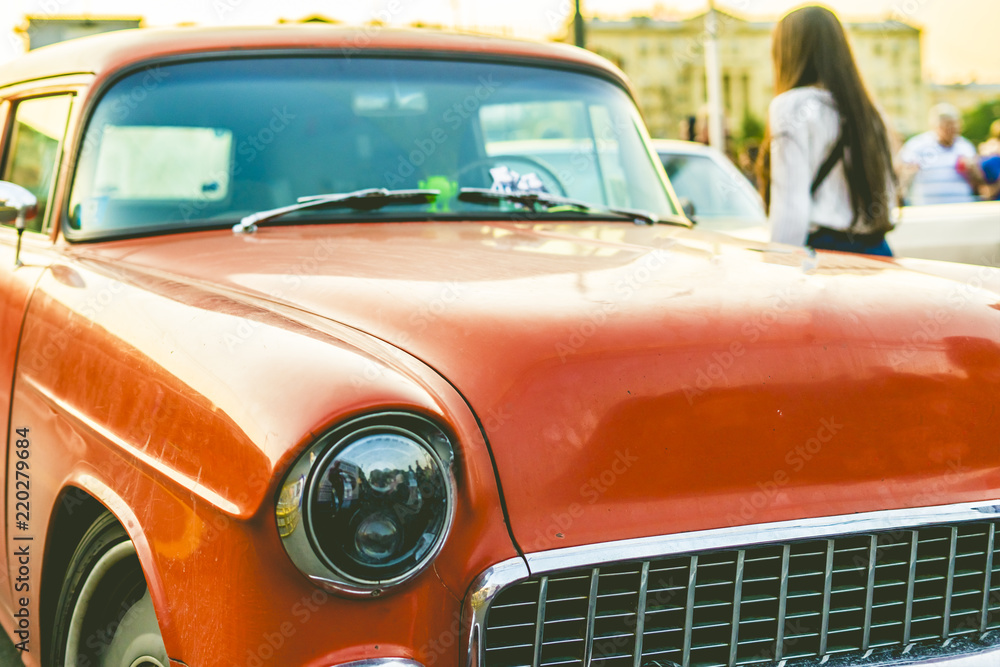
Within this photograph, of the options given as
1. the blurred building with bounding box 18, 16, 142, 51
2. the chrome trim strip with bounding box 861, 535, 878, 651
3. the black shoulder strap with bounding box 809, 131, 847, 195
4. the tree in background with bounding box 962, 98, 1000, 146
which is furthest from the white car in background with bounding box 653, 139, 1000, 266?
the tree in background with bounding box 962, 98, 1000, 146

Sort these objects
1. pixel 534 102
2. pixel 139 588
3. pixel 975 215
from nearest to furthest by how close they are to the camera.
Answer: pixel 139 588 < pixel 534 102 < pixel 975 215

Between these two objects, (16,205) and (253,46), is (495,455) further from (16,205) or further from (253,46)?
(253,46)

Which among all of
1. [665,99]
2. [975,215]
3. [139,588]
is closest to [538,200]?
[139,588]

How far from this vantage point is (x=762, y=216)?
649cm

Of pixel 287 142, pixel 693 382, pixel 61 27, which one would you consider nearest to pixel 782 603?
pixel 693 382

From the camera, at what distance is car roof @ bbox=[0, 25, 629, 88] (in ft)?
9.02

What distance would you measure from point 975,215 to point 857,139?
1801mm

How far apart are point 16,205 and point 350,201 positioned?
0.83m

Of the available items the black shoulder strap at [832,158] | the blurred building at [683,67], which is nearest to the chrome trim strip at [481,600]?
the black shoulder strap at [832,158]

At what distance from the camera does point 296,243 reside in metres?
2.40

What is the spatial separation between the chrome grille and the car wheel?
0.64 metres

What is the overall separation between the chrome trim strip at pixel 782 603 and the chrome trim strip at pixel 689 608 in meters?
0.15

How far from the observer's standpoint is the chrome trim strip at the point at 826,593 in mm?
1595

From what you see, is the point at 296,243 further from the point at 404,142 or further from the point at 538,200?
the point at 538,200
